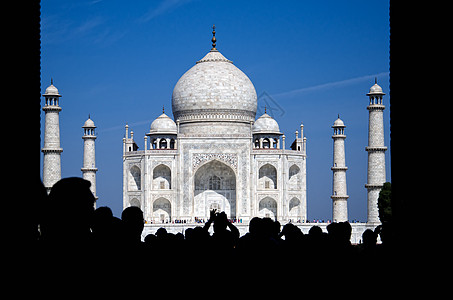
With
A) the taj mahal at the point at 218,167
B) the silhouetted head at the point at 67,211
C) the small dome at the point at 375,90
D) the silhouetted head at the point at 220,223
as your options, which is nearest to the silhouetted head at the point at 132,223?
the silhouetted head at the point at 220,223

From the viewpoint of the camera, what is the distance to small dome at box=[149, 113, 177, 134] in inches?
1403

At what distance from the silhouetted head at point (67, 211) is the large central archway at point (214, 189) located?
99.5 ft

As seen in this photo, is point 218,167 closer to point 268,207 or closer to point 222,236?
point 268,207

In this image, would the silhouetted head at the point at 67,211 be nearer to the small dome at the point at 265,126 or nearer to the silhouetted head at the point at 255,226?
the silhouetted head at the point at 255,226

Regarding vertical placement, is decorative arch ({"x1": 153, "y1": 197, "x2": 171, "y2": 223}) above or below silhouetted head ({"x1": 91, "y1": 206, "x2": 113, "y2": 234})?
below

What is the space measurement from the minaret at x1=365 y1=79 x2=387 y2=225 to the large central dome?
20.8ft

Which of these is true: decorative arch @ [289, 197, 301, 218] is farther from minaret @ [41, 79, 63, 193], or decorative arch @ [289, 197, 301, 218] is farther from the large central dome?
minaret @ [41, 79, 63, 193]

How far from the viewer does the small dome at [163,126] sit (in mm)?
35625

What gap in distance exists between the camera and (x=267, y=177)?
34000 mm

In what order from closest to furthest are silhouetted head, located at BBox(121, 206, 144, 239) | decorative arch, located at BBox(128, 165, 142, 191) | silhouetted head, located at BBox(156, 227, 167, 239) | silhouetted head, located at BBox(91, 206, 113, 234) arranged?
1. silhouetted head, located at BBox(91, 206, 113, 234)
2. silhouetted head, located at BBox(121, 206, 144, 239)
3. silhouetted head, located at BBox(156, 227, 167, 239)
4. decorative arch, located at BBox(128, 165, 142, 191)

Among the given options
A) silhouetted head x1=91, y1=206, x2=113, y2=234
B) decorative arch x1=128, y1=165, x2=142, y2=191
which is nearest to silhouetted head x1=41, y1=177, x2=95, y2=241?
silhouetted head x1=91, y1=206, x2=113, y2=234

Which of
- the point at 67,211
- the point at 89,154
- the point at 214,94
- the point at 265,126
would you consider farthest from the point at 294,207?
the point at 67,211
